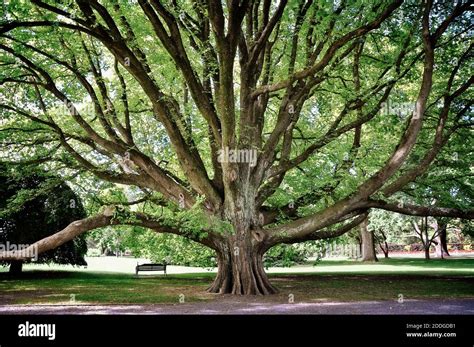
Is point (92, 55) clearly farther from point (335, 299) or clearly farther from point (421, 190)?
point (421, 190)

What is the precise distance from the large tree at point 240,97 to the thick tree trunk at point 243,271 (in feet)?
0.16

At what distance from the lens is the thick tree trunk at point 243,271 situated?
15828mm

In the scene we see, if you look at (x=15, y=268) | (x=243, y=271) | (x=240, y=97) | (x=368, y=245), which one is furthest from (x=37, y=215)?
(x=368, y=245)

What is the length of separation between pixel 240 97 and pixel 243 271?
5858 mm

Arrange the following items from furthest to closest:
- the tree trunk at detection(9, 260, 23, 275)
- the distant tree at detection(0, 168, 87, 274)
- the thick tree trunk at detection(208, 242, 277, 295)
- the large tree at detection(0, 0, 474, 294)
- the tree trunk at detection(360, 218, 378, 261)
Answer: the tree trunk at detection(360, 218, 378, 261) → the tree trunk at detection(9, 260, 23, 275) → the distant tree at detection(0, 168, 87, 274) → the thick tree trunk at detection(208, 242, 277, 295) → the large tree at detection(0, 0, 474, 294)

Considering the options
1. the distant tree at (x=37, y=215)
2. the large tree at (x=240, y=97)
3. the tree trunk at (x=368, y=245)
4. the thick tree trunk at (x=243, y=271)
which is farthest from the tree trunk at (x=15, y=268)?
the tree trunk at (x=368, y=245)

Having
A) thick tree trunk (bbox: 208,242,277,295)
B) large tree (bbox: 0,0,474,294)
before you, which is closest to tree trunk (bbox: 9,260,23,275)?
large tree (bbox: 0,0,474,294)

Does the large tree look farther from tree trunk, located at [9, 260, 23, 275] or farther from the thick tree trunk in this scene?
tree trunk, located at [9, 260, 23, 275]

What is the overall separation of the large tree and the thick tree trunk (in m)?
0.05

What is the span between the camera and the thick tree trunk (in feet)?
51.9

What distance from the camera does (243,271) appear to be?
16.0m

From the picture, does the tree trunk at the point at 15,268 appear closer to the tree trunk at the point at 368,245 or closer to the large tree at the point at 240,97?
the large tree at the point at 240,97
